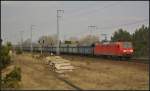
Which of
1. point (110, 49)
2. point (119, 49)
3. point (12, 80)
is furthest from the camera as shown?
point (110, 49)

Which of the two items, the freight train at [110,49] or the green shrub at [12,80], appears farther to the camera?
the freight train at [110,49]

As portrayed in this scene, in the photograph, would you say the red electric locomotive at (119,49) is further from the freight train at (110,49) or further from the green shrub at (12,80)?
the green shrub at (12,80)

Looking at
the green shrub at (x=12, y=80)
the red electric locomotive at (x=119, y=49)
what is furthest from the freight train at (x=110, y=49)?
the green shrub at (x=12, y=80)

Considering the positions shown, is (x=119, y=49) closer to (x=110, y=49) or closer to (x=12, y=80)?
(x=110, y=49)

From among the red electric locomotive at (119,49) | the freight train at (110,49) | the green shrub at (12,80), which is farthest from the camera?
the freight train at (110,49)

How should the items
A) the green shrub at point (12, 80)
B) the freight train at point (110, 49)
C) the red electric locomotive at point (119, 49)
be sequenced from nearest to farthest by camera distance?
1. the green shrub at point (12, 80)
2. the red electric locomotive at point (119, 49)
3. the freight train at point (110, 49)

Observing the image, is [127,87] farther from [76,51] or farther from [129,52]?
[76,51]

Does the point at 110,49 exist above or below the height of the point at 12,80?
above

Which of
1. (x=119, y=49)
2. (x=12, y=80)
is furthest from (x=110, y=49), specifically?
(x=12, y=80)

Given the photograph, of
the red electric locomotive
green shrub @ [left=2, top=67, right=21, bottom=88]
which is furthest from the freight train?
green shrub @ [left=2, top=67, right=21, bottom=88]

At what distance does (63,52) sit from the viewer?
94062 millimetres

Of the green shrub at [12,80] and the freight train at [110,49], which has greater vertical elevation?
the freight train at [110,49]

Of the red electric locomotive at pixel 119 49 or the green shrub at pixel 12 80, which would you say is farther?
the red electric locomotive at pixel 119 49

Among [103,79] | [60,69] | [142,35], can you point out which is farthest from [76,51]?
[103,79]
